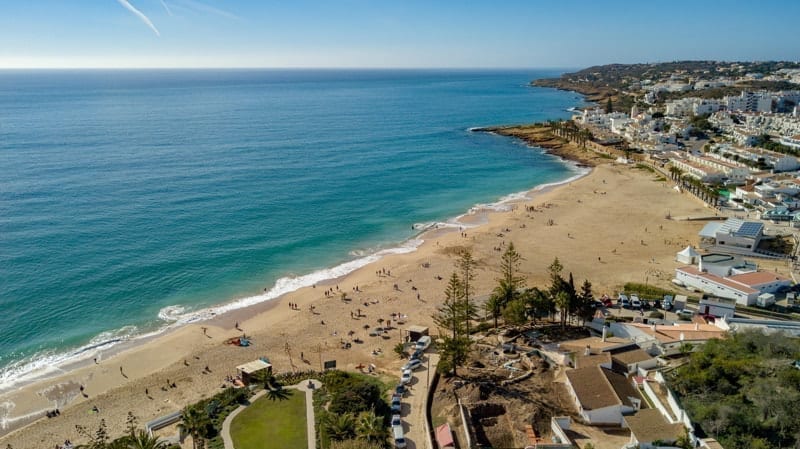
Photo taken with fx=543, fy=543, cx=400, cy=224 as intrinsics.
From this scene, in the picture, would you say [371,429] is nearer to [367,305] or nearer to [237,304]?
[367,305]

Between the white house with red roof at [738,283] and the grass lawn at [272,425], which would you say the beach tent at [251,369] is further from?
the white house with red roof at [738,283]

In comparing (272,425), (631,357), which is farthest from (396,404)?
(631,357)

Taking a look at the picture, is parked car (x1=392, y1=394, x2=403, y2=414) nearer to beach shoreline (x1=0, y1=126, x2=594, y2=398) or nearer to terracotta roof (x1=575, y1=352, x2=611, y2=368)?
terracotta roof (x1=575, y1=352, x2=611, y2=368)

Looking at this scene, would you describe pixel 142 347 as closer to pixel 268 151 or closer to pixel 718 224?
pixel 718 224

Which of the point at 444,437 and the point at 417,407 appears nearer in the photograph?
the point at 444,437

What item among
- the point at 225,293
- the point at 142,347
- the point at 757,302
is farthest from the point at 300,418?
the point at 757,302

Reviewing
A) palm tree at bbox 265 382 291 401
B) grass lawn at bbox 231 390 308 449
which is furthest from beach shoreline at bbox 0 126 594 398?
grass lawn at bbox 231 390 308 449
